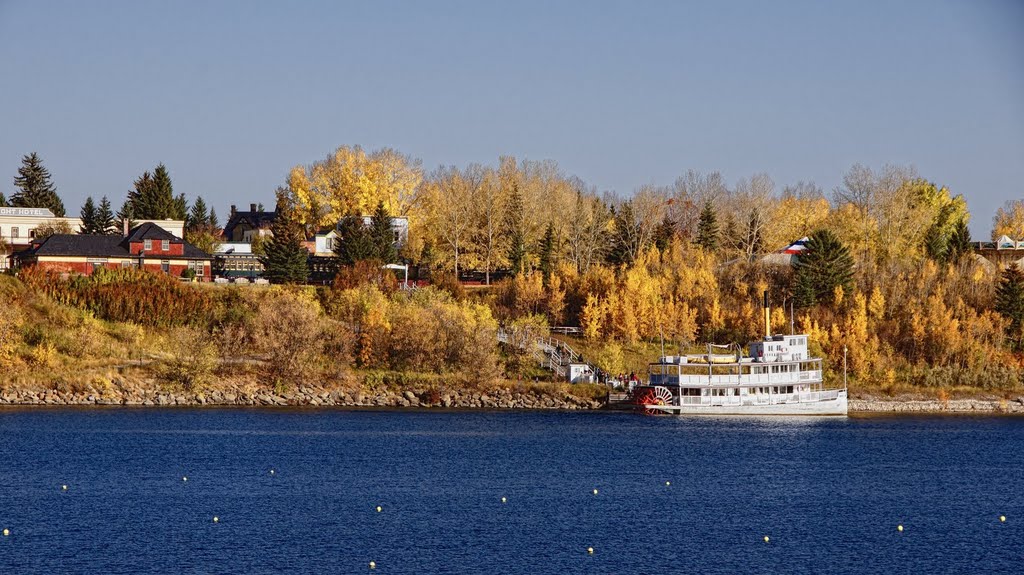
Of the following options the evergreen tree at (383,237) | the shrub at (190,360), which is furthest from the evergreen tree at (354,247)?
the shrub at (190,360)

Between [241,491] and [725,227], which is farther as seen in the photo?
[725,227]

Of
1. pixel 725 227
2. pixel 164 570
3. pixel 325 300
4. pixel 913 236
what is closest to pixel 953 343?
pixel 913 236

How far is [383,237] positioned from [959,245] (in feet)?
191

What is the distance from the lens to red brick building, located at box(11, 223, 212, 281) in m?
113

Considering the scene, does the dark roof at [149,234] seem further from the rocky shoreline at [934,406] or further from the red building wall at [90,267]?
the rocky shoreline at [934,406]

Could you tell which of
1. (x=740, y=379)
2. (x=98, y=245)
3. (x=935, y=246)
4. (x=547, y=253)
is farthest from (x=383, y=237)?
(x=935, y=246)

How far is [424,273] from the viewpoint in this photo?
130 m

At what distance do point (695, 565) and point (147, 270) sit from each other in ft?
263

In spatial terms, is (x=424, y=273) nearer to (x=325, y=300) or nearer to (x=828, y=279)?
(x=325, y=300)

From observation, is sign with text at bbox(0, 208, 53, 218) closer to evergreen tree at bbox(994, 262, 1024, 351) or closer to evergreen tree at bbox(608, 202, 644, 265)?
evergreen tree at bbox(608, 202, 644, 265)

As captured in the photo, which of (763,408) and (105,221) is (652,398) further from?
(105,221)

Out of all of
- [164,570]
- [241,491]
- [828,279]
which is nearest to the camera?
[164,570]

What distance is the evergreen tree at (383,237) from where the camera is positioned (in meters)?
124

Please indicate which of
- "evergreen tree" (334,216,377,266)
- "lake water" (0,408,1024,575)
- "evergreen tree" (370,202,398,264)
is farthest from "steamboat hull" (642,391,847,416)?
"evergreen tree" (370,202,398,264)
